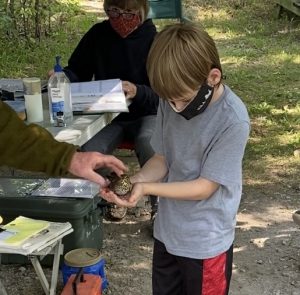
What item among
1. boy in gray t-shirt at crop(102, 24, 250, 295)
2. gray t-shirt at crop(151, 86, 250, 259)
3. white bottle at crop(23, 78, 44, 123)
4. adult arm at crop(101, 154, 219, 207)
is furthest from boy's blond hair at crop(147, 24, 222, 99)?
white bottle at crop(23, 78, 44, 123)

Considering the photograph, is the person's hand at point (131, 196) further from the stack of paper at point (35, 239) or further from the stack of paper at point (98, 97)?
the stack of paper at point (98, 97)

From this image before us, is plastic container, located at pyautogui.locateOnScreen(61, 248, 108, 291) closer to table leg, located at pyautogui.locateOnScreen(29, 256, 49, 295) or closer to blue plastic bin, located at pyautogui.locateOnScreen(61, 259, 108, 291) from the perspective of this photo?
blue plastic bin, located at pyautogui.locateOnScreen(61, 259, 108, 291)

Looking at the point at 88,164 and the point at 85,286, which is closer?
the point at 88,164

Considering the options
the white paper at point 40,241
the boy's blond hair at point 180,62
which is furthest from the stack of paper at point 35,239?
the boy's blond hair at point 180,62

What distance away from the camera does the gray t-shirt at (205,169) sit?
2090 mm

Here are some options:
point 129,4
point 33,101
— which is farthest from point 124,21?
point 33,101

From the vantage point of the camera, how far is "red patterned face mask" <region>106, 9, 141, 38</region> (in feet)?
12.2

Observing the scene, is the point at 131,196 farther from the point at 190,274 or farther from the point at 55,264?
the point at 55,264

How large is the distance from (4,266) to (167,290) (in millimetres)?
1522

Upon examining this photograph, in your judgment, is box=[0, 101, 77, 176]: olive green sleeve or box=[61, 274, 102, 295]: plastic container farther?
box=[61, 274, 102, 295]: plastic container

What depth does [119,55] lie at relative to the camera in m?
3.96

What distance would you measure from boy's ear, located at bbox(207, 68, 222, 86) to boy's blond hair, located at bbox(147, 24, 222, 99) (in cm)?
2

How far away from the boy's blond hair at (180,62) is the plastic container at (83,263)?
1406 mm

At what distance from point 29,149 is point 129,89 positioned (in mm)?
1597
